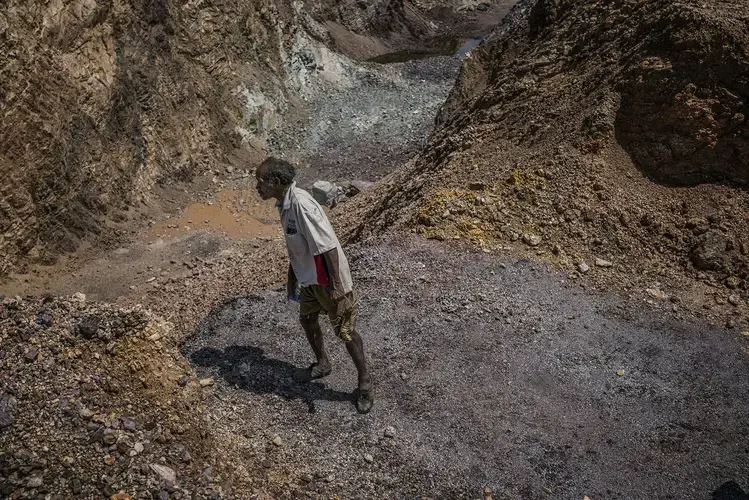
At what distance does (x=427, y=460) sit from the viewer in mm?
4871

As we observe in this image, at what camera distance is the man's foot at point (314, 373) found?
556 cm

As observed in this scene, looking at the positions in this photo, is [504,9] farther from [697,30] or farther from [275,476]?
[275,476]

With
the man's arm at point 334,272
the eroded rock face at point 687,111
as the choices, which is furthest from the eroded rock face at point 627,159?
the man's arm at point 334,272

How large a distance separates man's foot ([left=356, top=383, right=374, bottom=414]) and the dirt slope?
283 cm

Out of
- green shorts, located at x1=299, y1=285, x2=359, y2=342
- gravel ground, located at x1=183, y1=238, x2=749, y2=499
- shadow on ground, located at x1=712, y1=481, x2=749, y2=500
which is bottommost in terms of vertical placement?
shadow on ground, located at x1=712, y1=481, x2=749, y2=500

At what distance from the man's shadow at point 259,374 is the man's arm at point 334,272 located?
116 cm

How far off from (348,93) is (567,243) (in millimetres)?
11695

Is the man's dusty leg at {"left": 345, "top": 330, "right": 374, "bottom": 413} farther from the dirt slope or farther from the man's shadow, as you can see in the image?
the dirt slope

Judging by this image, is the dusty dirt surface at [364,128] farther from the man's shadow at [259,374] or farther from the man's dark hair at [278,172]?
the man's dark hair at [278,172]

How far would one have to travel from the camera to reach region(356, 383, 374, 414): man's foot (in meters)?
5.22

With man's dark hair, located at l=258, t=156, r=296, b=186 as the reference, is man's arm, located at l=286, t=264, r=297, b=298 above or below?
below

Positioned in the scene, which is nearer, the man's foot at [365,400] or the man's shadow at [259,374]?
the man's foot at [365,400]

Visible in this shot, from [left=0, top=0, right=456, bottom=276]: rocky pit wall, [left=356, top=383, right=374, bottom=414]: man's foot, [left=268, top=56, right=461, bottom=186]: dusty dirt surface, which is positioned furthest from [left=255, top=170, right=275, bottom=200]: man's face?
[left=268, top=56, right=461, bottom=186]: dusty dirt surface

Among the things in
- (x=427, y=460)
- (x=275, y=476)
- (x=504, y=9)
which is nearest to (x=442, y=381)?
(x=427, y=460)
